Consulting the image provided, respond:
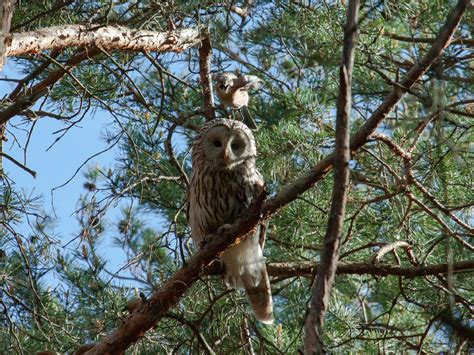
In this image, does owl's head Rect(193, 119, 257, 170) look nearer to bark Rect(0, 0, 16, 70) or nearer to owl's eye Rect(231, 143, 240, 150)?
owl's eye Rect(231, 143, 240, 150)

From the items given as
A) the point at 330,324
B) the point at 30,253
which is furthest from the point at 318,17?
the point at 30,253

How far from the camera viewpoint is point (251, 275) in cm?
357

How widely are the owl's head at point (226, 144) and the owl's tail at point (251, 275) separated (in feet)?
1.25

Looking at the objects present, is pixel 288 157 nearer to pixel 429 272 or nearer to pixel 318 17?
pixel 318 17

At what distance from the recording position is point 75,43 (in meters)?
2.97

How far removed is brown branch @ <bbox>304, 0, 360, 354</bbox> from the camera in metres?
1.40

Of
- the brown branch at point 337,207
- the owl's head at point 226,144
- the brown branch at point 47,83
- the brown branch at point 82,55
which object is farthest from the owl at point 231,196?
the brown branch at point 337,207

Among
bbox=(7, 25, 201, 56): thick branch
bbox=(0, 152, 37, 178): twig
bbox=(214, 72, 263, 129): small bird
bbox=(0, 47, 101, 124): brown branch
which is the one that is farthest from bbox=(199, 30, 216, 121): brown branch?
bbox=(0, 152, 37, 178): twig

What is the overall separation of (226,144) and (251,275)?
2.08 feet

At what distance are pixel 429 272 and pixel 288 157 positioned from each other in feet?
3.55

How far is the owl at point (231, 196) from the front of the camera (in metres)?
3.57

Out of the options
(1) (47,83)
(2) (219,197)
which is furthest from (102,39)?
(2) (219,197)

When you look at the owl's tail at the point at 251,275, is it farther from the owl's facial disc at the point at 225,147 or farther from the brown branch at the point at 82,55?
the brown branch at the point at 82,55

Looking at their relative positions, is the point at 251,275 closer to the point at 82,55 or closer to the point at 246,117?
the point at 246,117
